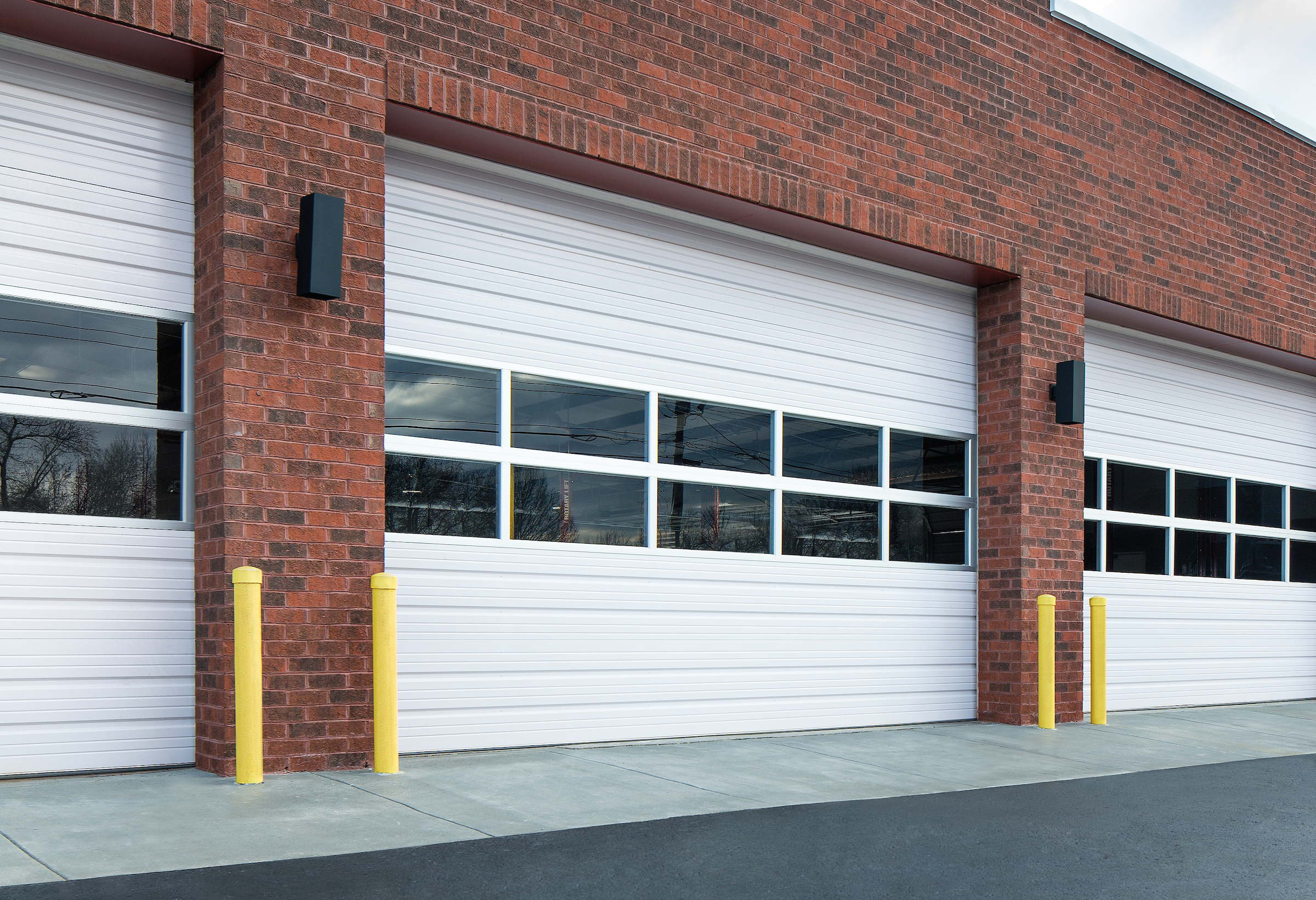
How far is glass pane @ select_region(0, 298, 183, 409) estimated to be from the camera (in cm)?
637

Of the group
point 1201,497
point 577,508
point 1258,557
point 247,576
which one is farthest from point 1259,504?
point 247,576

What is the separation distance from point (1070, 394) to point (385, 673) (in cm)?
690

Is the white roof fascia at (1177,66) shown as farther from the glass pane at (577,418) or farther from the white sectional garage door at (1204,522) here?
the glass pane at (577,418)

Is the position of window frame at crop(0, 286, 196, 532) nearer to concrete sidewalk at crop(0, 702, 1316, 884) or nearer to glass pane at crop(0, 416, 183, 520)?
glass pane at crop(0, 416, 183, 520)

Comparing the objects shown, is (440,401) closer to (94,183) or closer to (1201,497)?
(94,183)

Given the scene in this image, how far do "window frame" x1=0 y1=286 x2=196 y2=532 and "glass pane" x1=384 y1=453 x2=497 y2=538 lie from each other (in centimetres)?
114

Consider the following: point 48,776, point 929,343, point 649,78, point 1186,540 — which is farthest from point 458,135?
point 1186,540

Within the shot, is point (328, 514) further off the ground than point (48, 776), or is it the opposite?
point (328, 514)

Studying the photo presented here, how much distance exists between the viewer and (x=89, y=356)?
259 inches

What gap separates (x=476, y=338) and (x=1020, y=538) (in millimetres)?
5312

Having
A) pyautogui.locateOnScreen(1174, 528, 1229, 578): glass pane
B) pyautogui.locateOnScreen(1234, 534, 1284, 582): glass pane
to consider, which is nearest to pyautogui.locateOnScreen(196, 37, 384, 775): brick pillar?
pyautogui.locateOnScreen(1174, 528, 1229, 578): glass pane

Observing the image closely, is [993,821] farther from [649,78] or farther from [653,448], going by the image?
[649,78]

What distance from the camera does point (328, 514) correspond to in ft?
22.2

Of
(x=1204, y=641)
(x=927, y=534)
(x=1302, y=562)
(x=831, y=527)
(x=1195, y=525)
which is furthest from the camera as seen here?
(x=1302, y=562)
